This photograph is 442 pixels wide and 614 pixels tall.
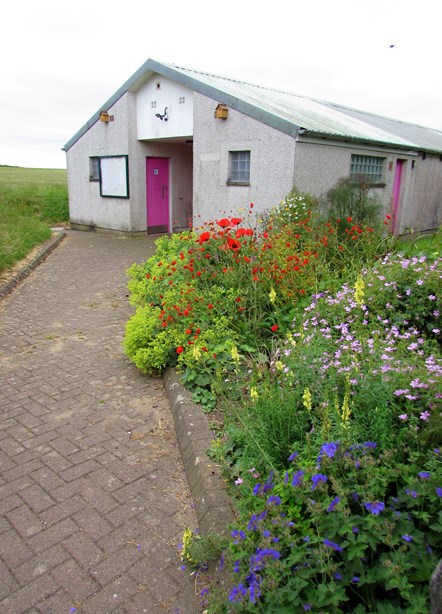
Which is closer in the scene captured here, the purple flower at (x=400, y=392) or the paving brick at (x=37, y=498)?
the purple flower at (x=400, y=392)

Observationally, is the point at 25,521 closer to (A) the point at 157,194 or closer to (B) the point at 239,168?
(B) the point at 239,168

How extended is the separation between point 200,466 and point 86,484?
2.74 ft

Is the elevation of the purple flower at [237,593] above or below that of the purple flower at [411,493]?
below

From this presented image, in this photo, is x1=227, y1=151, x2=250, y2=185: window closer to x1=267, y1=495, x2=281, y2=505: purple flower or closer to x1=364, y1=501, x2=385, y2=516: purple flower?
x1=267, y1=495, x2=281, y2=505: purple flower

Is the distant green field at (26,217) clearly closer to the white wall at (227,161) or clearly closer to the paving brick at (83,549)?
the white wall at (227,161)

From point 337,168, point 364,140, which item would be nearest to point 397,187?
point 364,140

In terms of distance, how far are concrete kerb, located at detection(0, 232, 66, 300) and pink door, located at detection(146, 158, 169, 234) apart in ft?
10.3

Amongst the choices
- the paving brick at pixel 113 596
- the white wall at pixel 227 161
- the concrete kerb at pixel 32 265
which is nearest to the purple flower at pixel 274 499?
the paving brick at pixel 113 596

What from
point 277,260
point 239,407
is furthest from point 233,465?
point 277,260

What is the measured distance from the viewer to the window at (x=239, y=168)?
36.5 feet

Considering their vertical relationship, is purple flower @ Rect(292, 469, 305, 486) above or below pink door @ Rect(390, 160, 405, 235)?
below

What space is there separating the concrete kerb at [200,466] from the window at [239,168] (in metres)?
7.82

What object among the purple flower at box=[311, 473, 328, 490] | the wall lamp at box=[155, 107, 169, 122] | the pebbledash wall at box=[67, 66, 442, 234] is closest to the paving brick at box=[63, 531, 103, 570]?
the purple flower at box=[311, 473, 328, 490]

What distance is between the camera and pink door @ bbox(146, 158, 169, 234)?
51.3 ft
